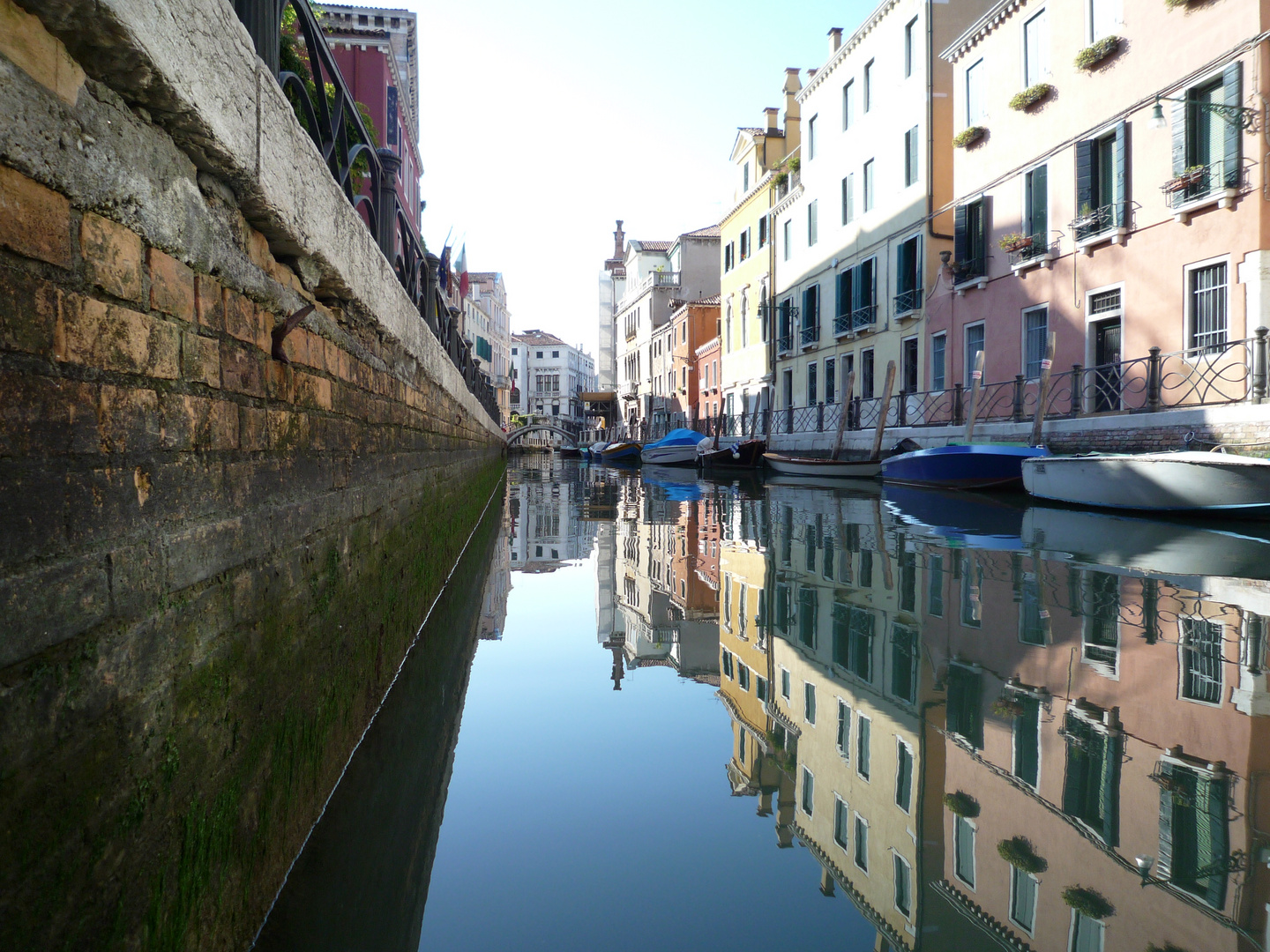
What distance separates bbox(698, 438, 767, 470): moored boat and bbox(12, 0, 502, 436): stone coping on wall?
18.4 m

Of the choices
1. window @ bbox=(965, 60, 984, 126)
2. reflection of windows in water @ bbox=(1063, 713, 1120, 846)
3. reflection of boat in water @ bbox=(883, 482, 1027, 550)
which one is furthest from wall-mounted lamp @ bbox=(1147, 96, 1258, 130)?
reflection of windows in water @ bbox=(1063, 713, 1120, 846)

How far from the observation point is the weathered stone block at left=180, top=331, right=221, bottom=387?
5.02 ft

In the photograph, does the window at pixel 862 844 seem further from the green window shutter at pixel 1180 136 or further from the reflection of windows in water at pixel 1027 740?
the green window shutter at pixel 1180 136

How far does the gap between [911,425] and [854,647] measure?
44.3 ft

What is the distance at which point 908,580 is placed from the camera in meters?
5.11

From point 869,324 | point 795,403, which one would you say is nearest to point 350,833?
point 869,324

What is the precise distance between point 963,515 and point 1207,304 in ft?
14.4

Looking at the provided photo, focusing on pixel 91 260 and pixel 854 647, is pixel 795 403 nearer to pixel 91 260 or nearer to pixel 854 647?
pixel 854 647

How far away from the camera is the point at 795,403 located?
77.8 ft

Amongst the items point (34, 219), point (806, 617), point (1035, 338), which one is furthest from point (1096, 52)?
point (34, 219)

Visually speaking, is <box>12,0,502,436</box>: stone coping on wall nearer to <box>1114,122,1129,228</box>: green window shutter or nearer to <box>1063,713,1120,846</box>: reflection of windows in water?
<box>1063,713,1120,846</box>: reflection of windows in water

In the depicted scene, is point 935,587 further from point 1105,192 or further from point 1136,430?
point 1105,192

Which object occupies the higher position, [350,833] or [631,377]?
[631,377]

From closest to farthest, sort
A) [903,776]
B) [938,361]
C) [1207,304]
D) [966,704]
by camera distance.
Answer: [903,776] → [966,704] → [1207,304] → [938,361]
